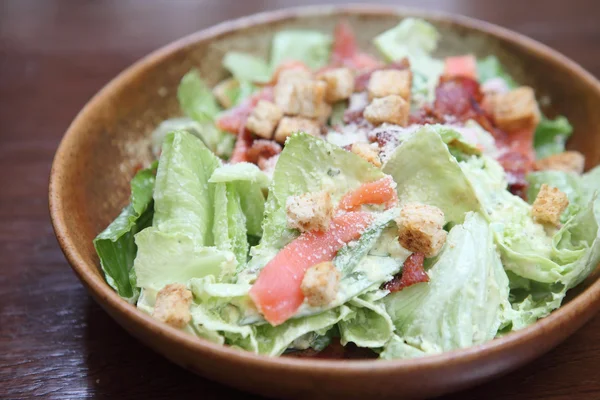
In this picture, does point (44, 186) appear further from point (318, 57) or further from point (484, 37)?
point (484, 37)

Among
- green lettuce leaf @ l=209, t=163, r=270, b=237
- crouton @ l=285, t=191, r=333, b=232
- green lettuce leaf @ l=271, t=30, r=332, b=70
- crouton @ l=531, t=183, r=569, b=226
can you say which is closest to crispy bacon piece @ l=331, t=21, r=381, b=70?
green lettuce leaf @ l=271, t=30, r=332, b=70

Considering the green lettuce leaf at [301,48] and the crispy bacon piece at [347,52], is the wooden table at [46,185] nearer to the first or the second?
the green lettuce leaf at [301,48]

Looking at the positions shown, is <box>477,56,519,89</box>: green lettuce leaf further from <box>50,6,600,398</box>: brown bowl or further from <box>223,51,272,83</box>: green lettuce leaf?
<box>223,51,272,83</box>: green lettuce leaf

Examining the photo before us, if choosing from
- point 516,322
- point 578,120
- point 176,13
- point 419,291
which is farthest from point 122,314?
point 176,13

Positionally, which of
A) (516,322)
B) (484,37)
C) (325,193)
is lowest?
(516,322)

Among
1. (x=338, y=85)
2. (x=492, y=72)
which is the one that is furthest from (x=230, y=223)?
(x=492, y=72)

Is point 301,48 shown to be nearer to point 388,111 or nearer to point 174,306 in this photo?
point 388,111
